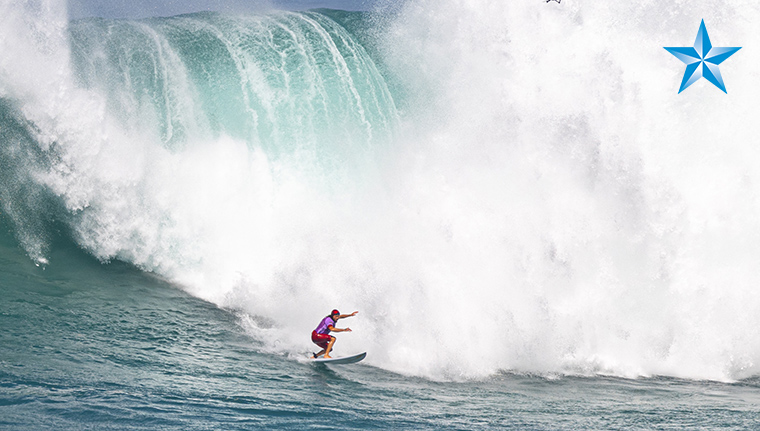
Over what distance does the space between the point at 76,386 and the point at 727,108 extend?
1604cm

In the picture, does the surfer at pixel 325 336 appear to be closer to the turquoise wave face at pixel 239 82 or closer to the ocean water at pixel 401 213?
the ocean water at pixel 401 213

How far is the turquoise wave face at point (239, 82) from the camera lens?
15695 millimetres

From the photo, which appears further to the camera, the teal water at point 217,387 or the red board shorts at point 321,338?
the red board shorts at point 321,338

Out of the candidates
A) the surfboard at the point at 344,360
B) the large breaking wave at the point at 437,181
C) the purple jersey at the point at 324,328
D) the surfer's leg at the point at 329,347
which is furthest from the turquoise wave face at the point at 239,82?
the surfboard at the point at 344,360

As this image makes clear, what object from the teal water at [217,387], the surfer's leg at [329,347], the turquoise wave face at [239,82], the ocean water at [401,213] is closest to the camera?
the teal water at [217,387]

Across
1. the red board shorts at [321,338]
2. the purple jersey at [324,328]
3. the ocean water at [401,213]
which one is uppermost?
the ocean water at [401,213]

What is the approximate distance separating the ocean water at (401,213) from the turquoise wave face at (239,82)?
0.21 ft

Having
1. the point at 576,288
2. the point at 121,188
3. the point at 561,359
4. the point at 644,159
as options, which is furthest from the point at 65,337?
the point at 644,159

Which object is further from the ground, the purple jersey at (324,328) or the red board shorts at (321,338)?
the purple jersey at (324,328)

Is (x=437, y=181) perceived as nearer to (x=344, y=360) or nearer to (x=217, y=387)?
(x=344, y=360)

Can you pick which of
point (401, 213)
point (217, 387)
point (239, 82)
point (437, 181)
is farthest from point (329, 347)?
point (239, 82)

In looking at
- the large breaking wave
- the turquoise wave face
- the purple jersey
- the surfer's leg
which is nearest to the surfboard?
the surfer's leg

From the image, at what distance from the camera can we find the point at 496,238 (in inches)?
516

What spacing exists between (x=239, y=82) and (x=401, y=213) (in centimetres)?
662
